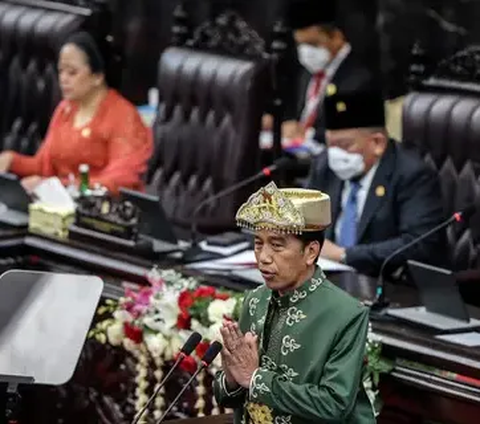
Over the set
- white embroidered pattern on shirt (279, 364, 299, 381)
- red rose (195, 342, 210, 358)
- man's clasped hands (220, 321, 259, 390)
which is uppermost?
man's clasped hands (220, 321, 259, 390)

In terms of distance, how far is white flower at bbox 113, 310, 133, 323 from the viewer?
5.24 metres

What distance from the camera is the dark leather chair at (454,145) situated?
19.5 ft

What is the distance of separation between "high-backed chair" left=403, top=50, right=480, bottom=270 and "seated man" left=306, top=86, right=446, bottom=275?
234mm

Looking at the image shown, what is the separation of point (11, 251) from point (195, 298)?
1.17 meters

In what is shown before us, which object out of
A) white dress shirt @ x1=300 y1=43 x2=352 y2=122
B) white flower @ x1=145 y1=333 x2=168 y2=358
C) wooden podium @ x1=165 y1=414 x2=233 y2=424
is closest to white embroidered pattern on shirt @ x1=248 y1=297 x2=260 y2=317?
wooden podium @ x1=165 y1=414 x2=233 y2=424

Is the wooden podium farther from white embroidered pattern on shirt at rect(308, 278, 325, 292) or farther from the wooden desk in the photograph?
the wooden desk

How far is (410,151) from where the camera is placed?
573 centimetres

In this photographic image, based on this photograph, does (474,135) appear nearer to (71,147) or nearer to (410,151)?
(410,151)

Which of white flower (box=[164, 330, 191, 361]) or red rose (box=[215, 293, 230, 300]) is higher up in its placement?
red rose (box=[215, 293, 230, 300])

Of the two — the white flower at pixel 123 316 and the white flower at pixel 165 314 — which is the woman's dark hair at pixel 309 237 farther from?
the white flower at pixel 123 316

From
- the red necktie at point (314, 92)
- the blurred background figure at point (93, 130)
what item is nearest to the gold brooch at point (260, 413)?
the blurred background figure at point (93, 130)

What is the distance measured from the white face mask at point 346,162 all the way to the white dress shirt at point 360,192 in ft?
0.12

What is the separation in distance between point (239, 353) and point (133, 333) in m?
1.66

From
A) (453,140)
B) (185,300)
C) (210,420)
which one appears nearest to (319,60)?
(453,140)
